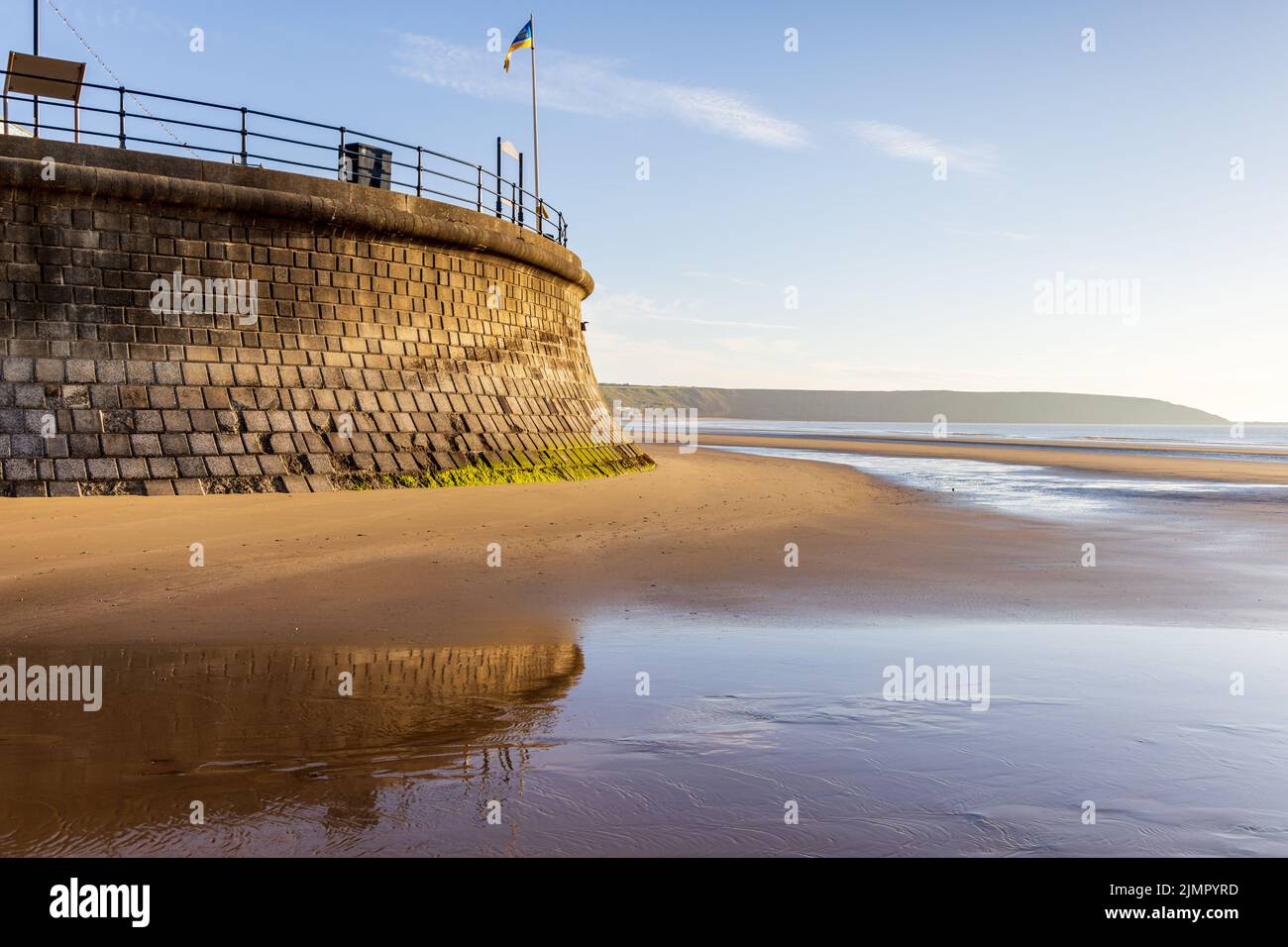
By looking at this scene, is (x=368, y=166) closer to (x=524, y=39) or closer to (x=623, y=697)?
(x=524, y=39)

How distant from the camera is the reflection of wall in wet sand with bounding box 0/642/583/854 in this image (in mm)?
3303

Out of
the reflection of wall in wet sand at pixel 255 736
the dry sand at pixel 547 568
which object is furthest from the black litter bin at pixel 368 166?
the reflection of wall in wet sand at pixel 255 736

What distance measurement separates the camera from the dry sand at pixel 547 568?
7.04m

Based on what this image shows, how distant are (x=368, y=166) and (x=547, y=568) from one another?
1094 centimetres

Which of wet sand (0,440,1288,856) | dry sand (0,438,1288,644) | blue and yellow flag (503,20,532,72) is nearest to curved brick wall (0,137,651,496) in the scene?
dry sand (0,438,1288,644)

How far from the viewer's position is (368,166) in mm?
17250

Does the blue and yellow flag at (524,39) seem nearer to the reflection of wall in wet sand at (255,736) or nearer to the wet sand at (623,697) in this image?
the wet sand at (623,697)

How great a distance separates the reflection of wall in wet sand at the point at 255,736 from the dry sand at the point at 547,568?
2.41 ft

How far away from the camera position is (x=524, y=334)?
64.2ft

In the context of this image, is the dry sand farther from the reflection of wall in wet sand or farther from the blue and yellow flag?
the blue and yellow flag
